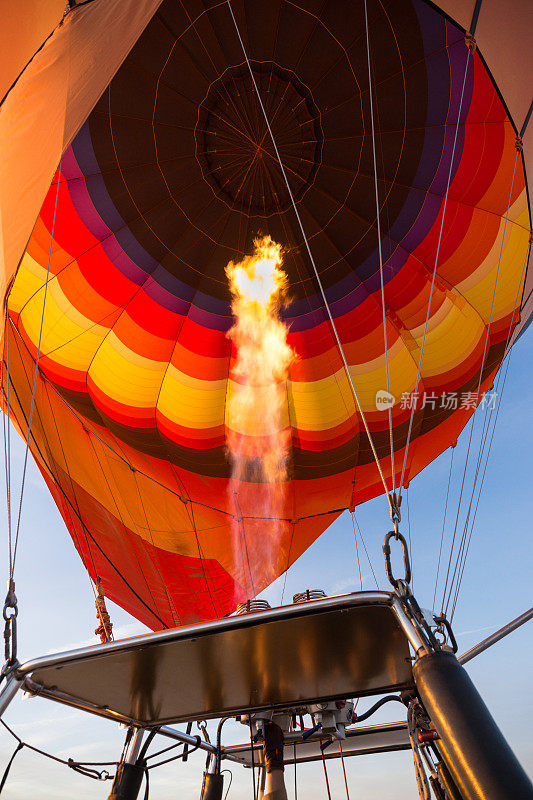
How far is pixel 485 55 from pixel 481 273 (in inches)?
73.4

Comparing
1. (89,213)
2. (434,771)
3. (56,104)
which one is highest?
(89,213)

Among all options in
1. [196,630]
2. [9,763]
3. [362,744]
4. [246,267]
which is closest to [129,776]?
[9,763]

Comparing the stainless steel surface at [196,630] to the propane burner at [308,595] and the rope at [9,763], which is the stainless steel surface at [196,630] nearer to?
the rope at [9,763]

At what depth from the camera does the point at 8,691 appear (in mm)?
1444

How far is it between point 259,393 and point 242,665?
396cm

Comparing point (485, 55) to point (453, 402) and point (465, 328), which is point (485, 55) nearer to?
point (465, 328)

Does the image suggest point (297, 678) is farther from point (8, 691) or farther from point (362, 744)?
point (362, 744)

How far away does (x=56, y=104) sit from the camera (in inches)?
95.1

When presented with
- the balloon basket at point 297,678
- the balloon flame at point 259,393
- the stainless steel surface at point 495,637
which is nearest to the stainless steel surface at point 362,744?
the balloon basket at point 297,678

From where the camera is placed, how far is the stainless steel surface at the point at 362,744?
2691 millimetres

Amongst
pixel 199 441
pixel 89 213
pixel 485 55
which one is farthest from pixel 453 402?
pixel 89 213

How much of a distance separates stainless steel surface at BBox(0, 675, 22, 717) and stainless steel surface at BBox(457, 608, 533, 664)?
132 centimetres

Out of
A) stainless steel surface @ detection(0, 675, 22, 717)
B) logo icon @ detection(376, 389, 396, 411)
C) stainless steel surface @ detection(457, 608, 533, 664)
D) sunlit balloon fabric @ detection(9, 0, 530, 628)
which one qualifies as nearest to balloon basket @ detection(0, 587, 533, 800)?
stainless steel surface @ detection(0, 675, 22, 717)

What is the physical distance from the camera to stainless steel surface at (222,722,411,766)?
2.69 m
